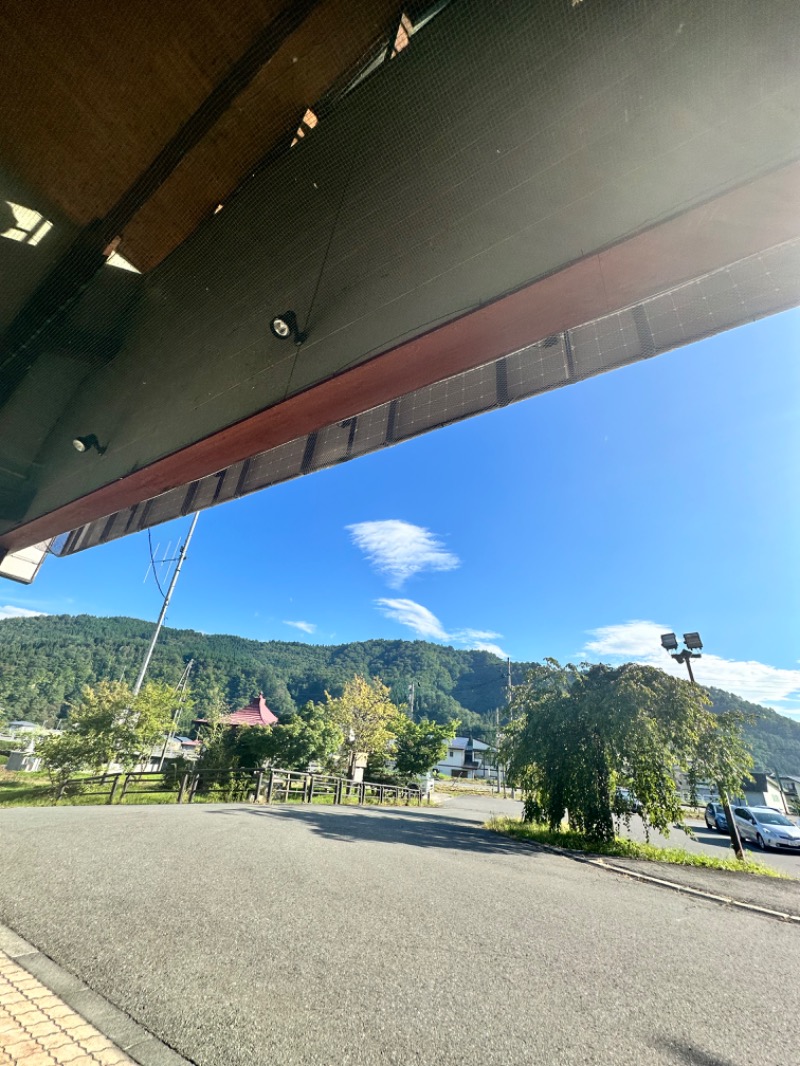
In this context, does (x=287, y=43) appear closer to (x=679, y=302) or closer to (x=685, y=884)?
(x=679, y=302)

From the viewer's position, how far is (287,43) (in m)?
2.13

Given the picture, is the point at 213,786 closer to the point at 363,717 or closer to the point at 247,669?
the point at 363,717

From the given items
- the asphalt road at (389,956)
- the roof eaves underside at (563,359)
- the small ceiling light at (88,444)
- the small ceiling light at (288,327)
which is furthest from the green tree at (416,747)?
Result: the small ceiling light at (288,327)

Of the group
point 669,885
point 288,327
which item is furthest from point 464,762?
point 288,327

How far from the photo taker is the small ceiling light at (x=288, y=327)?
Result: 2.90 metres

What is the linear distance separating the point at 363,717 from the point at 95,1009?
61.0 feet

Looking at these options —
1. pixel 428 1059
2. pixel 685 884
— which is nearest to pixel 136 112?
pixel 428 1059

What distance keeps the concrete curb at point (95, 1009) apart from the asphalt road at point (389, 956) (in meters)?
0.06

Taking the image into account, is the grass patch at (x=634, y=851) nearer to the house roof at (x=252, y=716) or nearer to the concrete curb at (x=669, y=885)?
the concrete curb at (x=669, y=885)

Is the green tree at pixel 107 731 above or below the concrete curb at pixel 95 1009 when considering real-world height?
above

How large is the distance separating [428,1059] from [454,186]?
4.33 meters

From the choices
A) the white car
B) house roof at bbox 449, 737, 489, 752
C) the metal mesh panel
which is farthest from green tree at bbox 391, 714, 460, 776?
house roof at bbox 449, 737, 489, 752

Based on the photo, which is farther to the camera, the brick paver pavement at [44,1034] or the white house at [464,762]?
the white house at [464,762]

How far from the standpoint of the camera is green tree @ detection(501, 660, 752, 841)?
810 centimetres
